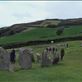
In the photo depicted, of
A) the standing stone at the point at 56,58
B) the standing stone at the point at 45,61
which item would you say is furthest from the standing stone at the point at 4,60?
the standing stone at the point at 56,58

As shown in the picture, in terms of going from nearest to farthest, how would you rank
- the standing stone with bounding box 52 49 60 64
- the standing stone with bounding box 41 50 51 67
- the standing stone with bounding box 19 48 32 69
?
1. the standing stone with bounding box 19 48 32 69
2. the standing stone with bounding box 41 50 51 67
3. the standing stone with bounding box 52 49 60 64

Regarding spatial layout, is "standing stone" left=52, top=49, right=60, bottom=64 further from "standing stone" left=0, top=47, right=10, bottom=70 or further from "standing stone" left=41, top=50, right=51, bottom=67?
"standing stone" left=0, top=47, right=10, bottom=70

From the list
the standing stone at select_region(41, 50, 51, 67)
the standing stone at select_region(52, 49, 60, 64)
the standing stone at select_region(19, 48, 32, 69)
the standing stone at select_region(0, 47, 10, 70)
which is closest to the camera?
the standing stone at select_region(0, 47, 10, 70)

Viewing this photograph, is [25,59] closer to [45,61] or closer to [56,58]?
[45,61]

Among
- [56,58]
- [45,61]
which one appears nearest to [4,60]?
[45,61]

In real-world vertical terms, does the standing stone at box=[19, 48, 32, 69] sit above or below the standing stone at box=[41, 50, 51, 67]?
above

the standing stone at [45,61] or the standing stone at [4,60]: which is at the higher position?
the standing stone at [4,60]

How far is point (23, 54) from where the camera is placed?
3669cm

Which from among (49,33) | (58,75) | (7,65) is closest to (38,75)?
(58,75)

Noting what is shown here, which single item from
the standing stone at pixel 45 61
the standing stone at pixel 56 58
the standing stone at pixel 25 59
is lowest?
the standing stone at pixel 56 58

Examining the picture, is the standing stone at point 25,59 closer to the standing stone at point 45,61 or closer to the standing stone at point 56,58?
the standing stone at point 45,61

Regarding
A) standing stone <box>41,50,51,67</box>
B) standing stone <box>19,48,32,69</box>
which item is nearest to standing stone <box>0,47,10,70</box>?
standing stone <box>19,48,32,69</box>

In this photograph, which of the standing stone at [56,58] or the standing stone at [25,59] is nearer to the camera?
the standing stone at [25,59]

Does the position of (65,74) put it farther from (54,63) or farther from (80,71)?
(54,63)
